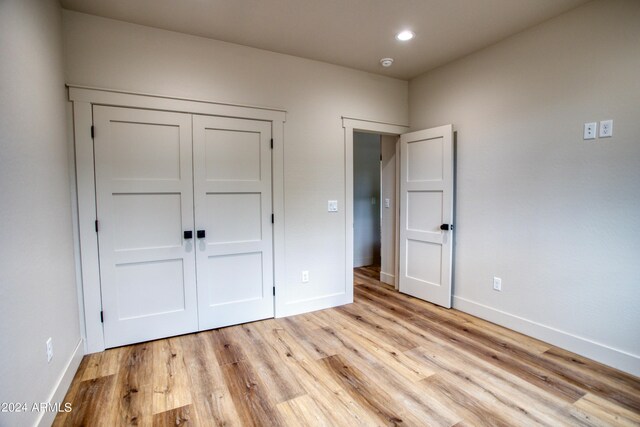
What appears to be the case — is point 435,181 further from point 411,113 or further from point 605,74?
point 605,74

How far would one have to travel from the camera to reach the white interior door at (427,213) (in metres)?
3.41

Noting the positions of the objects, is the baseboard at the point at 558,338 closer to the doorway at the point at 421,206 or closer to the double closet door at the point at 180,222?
the doorway at the point at 421,206

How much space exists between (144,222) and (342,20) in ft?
7.82

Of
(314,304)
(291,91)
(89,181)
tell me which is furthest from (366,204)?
(89,181)

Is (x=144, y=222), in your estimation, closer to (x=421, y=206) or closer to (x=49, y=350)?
(x=49, y=350)

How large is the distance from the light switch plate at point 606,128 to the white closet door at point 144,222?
130 inches

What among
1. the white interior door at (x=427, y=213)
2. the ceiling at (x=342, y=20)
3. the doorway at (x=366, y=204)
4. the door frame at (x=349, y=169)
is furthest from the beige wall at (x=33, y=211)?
the doorway at (x=366, y=204)

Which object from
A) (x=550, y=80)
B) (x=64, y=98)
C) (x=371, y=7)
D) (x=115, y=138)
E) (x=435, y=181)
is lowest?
(x=435, y=181)

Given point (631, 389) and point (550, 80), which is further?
point (550, 80)

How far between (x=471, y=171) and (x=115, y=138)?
3.36 m

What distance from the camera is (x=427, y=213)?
11.9ft

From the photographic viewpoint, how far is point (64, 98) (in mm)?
2340

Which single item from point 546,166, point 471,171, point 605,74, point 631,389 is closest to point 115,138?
point 471,171

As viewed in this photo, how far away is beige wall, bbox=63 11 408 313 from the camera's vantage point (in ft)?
8.21
